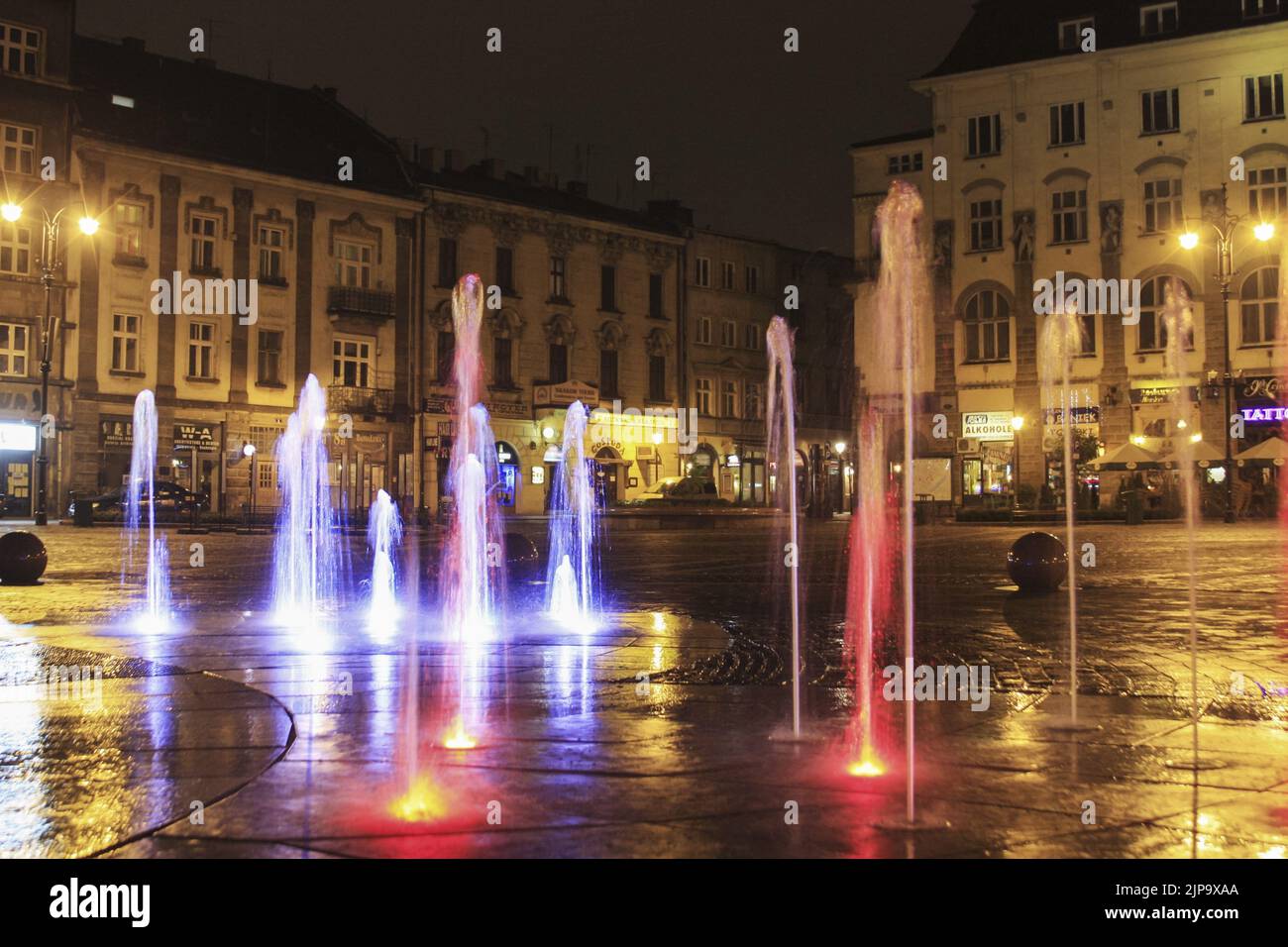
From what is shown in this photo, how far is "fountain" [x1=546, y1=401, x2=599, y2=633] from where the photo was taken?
46.2ft

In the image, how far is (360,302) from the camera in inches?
1821

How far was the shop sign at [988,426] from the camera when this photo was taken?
45.4 meters

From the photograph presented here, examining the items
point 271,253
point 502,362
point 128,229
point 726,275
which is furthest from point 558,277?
point 128,229

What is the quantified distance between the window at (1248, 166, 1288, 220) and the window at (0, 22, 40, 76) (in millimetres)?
42469

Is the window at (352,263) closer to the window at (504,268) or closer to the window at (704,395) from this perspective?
the window at (504,268)

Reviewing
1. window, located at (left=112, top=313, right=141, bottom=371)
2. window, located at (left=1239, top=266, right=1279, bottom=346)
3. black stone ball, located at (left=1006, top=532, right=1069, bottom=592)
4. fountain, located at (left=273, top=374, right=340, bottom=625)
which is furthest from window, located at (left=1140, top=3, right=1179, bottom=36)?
window, located at (left=112, top=313, right=141, bottom=371)

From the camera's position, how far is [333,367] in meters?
45.9

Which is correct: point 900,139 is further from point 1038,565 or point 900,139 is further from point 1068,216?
point 1038,565

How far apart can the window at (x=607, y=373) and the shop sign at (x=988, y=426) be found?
1664 centimetres

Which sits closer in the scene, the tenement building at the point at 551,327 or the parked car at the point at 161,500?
the parked car at the point at 161,500

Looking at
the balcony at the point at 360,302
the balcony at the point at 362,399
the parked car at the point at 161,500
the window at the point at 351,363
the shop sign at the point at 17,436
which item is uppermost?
the balcony at the point at 360,302

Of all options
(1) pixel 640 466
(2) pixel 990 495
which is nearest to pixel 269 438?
(1) pixel 640 466

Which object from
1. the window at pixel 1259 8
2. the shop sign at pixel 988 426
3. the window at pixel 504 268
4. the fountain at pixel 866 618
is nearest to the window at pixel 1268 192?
the window at pixel 1259 8

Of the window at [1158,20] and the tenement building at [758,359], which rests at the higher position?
the window at [1158,20]
